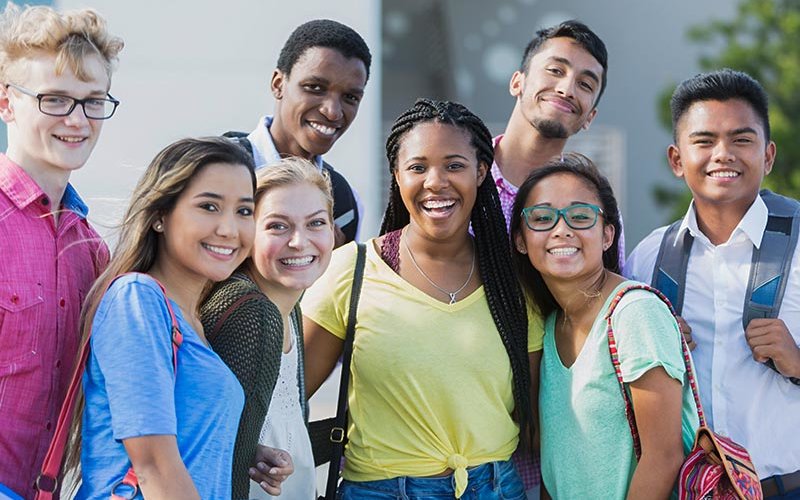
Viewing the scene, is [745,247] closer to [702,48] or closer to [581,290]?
[581,290]

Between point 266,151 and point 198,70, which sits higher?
point 198,70

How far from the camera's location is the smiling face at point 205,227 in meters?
2.65

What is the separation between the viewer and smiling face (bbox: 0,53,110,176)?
277cm

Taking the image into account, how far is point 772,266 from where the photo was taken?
3428mm

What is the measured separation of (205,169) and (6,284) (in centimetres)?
58

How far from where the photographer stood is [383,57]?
42.9 ft

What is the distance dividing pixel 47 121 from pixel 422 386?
1.32 m

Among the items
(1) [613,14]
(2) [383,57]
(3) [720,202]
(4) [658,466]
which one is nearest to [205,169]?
(4) [658,466]

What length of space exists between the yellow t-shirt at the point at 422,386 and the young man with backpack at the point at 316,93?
846mm

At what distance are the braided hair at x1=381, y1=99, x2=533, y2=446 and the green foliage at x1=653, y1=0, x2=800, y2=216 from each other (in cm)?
824

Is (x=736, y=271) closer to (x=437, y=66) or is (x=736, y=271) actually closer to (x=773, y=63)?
(x=773, y=63)

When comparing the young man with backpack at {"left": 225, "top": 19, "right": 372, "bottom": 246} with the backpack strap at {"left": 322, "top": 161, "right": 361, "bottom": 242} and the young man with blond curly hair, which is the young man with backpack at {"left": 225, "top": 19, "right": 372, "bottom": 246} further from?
the young man with blond curly hair

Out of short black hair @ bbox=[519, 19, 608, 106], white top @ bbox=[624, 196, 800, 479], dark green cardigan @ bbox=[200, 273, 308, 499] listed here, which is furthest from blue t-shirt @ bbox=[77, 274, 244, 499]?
short black hair @ bbox=[519, 19, 608, 106]

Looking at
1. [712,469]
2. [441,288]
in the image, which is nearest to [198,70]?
[441,288]
